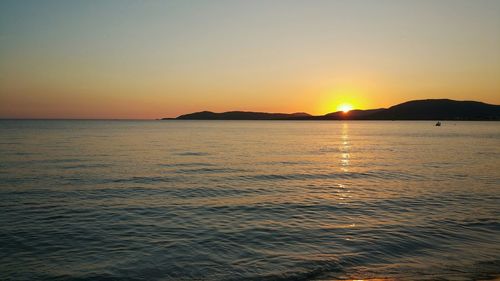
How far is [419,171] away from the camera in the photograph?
3631 cm

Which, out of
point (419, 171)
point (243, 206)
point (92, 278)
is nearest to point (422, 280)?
point (92, 278)

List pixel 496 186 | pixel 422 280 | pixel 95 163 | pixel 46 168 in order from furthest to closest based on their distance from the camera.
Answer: pixel 95 163
pixel 46 168
pixel 496 186
pixel 422 280

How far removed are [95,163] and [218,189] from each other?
1956cm

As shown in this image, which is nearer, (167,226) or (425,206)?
(167,226)

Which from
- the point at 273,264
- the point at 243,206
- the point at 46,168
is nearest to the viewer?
the point at 273,264

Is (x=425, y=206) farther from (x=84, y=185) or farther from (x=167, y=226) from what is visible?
(x=84, y=185)

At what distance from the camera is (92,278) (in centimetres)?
1112

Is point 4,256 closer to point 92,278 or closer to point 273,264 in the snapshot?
point 92,278

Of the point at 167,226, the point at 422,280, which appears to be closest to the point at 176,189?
the point at 167,226

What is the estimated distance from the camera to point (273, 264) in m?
12.1

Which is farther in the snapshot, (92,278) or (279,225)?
(279,225)

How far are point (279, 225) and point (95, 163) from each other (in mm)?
28632

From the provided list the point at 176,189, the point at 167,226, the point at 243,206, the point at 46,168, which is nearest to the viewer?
the point at 167,226

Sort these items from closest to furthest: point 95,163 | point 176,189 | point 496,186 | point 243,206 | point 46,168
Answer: point 243,206 → point 176,189 → point 496,186 → point 46,168 → point 95,163
